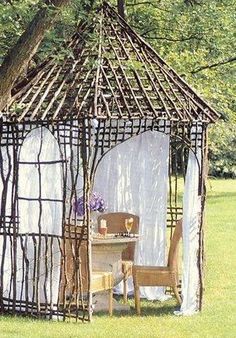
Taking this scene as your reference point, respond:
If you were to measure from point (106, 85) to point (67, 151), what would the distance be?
1.03 m

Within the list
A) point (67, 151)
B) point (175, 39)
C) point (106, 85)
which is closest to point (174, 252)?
point (67, 151)

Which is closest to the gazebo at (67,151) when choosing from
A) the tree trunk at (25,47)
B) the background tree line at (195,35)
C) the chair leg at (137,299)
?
the chair leg at (137,299)

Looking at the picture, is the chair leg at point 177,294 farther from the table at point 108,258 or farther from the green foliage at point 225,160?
the green foliage at point 225,160

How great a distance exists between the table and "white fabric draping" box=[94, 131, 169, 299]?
875 mm

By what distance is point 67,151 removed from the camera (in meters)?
9.27

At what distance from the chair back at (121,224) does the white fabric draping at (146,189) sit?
15 centimetres

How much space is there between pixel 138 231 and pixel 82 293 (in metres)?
1.81

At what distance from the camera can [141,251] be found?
10.1 m

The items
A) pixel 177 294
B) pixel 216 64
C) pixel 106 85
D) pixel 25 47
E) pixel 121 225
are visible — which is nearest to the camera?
pixel 25 47

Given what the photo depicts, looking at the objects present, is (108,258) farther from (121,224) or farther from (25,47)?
(25,47)

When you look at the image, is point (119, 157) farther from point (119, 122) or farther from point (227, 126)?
point (227, 126)

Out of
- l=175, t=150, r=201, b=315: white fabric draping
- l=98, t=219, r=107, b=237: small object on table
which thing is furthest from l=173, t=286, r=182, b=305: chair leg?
l=98, t=219, r=107, b=237: small object on table

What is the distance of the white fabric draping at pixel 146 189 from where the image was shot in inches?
398

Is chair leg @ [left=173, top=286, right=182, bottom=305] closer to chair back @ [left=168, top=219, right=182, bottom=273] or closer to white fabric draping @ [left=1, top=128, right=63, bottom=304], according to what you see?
chair back @ [left=168, top=219, right=182, bottom=273]
